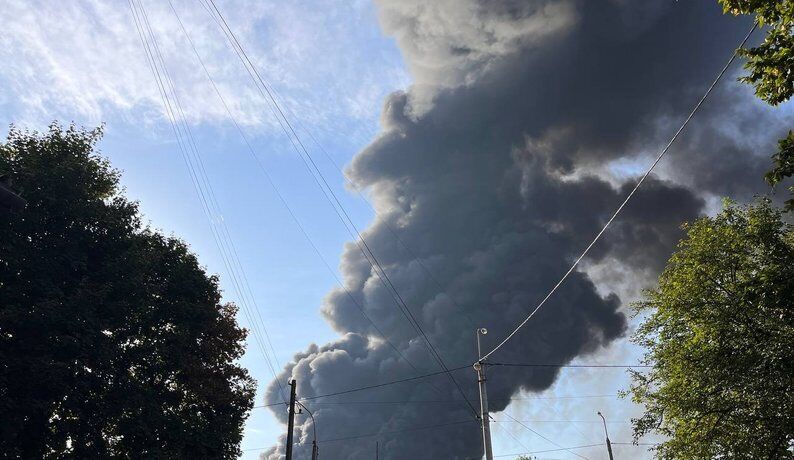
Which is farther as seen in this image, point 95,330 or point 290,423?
point 290,423

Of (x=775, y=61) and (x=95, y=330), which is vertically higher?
(x=95, y=330)

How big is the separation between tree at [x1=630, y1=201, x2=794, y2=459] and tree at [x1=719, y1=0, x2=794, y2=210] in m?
11.8

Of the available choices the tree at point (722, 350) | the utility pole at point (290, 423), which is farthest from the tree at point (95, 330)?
the tree at point (722, 350)

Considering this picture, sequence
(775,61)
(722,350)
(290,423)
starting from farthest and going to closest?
(290,423)
(722,350)
(775,61)

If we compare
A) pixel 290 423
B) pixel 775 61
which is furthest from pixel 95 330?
pixel 775 61

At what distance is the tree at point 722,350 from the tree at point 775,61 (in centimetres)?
1182

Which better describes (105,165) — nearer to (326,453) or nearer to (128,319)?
(128,319)

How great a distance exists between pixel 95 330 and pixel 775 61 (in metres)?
26.8

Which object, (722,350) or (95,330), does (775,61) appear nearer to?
(722,350)

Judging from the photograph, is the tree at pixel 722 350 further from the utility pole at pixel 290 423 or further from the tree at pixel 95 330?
the tree at pixel 95 330

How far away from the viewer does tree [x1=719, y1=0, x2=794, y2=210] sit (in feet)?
27.0

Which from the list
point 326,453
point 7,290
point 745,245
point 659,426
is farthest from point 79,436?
point 326,453

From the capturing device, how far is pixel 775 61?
8.30 metres

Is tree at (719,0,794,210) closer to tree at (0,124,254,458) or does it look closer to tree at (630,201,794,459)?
tree at (630,201,794,459)
